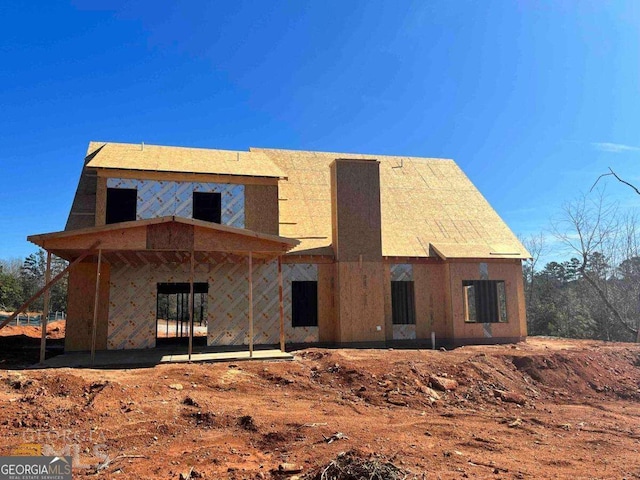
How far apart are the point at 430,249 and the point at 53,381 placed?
12.8 metres

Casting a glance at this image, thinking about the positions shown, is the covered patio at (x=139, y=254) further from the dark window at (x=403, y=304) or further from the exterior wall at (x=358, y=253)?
the dark window at (x=403, y=304)

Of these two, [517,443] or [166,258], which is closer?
[517,443]

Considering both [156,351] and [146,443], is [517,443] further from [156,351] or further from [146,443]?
[156,351]

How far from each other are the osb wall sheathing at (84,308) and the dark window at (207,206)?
340 cm

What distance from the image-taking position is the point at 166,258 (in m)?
14.1

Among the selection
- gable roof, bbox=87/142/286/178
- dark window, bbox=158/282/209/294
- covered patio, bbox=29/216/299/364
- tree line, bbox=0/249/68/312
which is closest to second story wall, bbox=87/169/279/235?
gable roof, bbox=87/142/286/178

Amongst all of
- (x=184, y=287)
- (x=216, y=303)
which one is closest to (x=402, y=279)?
(x=216, y=303)

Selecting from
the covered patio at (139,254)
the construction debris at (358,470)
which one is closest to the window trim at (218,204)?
the covered patio at (139,254)

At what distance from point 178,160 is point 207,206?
2.25 m

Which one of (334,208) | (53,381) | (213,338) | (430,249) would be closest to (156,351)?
(213,338)

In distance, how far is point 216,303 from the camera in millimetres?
14820

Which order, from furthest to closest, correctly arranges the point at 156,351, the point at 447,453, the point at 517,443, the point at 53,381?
the point at 156,351 → the point at 53,381 → the point at 517,443 → the point at 447,453

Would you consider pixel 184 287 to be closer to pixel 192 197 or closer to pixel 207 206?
pixel 207 206

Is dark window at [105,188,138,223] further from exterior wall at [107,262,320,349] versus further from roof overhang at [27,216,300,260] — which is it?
roof overhang at [27,216,300,260]
